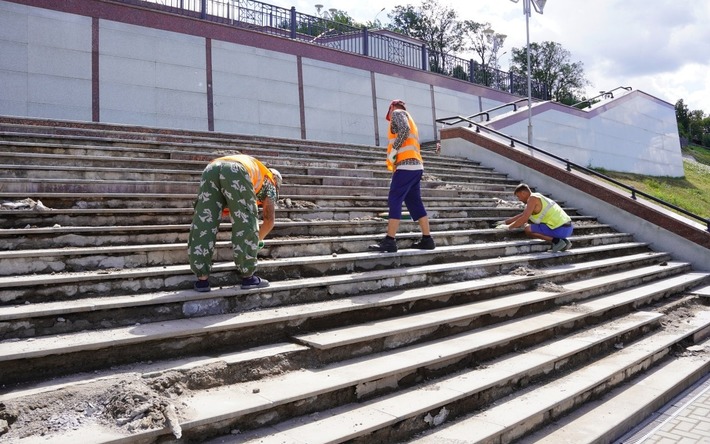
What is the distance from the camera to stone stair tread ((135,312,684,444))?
290 cm

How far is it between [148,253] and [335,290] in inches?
58.2

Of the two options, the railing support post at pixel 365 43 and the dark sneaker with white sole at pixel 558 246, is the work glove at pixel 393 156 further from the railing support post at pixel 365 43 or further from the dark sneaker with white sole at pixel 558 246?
the railing support post at pixel 365 43

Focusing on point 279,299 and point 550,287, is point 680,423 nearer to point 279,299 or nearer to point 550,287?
point 550,287

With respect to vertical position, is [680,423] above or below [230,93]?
below

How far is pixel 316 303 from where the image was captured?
14.3 ft

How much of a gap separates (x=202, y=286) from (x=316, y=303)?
0.88m

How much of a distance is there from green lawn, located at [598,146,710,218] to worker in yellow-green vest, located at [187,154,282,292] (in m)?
14.2

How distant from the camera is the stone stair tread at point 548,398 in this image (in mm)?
3342

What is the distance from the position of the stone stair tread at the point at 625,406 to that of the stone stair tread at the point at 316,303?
1.42 metres

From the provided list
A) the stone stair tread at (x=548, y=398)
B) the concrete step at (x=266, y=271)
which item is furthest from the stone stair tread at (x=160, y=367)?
the stone stair tread at (x=548, y=398)

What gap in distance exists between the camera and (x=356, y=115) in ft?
52.3

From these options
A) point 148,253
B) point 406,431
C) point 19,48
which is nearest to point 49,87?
point 19,48

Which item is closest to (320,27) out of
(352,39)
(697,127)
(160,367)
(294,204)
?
(352,39)

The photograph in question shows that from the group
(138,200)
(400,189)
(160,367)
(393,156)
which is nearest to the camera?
(160,367)
